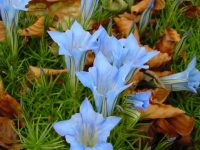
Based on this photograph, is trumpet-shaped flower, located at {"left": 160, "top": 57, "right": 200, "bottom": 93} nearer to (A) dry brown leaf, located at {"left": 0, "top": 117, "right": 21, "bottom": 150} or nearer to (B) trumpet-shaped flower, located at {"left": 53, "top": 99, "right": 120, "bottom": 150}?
(B) trumpet-shaped flower, located at {"left": 53, "top": 99, "right": 120, "bottom": 150}

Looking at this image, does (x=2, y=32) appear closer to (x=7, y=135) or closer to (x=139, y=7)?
(x=7, y=135)

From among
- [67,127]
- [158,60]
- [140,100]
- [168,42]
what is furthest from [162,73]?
[67,127]

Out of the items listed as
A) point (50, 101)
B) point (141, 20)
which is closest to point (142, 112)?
point (50, 101)

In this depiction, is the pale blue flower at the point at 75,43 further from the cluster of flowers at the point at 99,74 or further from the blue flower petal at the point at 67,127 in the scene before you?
the blue flower petal at the point at 67,127

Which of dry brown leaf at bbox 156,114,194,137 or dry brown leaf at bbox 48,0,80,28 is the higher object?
dry brown leaf at bbox 48,0,80,28

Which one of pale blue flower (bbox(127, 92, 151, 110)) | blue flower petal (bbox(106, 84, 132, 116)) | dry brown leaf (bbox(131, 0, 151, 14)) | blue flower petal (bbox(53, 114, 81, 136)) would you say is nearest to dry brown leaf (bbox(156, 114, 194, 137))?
pale blue flower (bbox(127, 92, 151, 110))

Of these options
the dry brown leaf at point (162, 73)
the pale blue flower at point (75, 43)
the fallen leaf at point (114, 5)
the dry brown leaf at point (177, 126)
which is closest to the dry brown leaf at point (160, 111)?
the dry brown leaf at point (177, 126)
